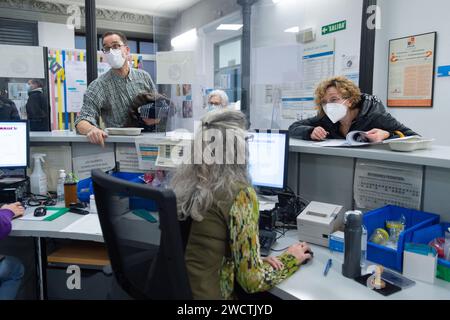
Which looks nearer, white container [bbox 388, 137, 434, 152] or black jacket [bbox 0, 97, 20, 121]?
white container [bbox 388, 137, 434, 152]

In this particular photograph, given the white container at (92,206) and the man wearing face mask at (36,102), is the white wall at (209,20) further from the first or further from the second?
the white container at (92,206)

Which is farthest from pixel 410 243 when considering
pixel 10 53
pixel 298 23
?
pixel 298 23

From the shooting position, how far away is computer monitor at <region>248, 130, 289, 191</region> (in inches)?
65.1

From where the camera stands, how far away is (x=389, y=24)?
9.55 feet

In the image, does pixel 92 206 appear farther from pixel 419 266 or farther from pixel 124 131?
pixel 419 266

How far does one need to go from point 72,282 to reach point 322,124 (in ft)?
5.37

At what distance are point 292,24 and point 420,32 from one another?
5.18 feet

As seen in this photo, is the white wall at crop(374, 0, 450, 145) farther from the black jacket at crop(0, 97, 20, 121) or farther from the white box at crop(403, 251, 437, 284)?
the black jacket at crop(0, 97, 20, 121)

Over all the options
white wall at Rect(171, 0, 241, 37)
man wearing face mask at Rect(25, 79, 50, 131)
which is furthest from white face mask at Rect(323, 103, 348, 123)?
white wall at Rect(171, 0, 241, 37)

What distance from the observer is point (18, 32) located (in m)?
5.93

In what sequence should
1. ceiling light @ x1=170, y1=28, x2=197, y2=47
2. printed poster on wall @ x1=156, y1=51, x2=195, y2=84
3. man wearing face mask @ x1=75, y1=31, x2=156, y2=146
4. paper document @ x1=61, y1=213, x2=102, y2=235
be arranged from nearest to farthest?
paper document @ x1=61, y1=213, x2=102, y2=235
printed poster on wall @ x1=156, y1=51, x2=195, y2=84
man wearing face mask @ x1=75, y1=31, x2=156, y2=146
ceiling light @ x1=170, y1=28, x2=197, y2=47

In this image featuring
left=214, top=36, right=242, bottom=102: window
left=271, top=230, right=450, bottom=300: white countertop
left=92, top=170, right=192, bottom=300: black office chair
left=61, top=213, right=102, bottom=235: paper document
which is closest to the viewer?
left=92, top=170, right=192, bottom=300: black office chair

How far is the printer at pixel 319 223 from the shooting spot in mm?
1353

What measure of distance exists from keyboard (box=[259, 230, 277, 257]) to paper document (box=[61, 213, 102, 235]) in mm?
664
